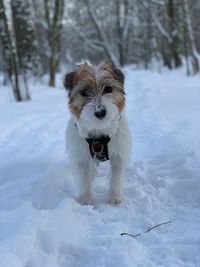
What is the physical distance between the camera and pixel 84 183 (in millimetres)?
4566

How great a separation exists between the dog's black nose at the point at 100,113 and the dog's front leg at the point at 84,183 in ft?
2.70

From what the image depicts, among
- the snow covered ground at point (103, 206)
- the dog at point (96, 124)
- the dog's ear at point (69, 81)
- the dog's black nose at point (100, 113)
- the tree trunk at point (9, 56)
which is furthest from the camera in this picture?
the tree trunk at point (9, 56)

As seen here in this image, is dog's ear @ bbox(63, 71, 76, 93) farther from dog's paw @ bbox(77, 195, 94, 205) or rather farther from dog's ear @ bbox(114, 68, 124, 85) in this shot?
dog's paw @ bbox(77, 195, 94, 205)

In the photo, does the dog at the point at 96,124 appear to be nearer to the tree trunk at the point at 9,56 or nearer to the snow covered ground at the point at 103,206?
the snow covered ground at the point at 103,206

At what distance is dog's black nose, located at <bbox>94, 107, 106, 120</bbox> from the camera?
395 cm

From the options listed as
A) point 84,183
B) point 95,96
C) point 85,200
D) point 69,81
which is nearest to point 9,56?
point 69,81

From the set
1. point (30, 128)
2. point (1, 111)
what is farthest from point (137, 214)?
point (1, 111)

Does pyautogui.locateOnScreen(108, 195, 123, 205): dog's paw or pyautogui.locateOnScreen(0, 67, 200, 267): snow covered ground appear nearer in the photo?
pyautogui.locateOnScreen(0, 67, 200, 267): snow covered ground

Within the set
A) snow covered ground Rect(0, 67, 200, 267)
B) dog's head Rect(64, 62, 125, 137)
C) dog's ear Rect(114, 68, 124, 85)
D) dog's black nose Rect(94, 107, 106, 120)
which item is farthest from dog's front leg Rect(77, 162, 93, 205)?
dog's ear Rect(114, 68, 124, 85)

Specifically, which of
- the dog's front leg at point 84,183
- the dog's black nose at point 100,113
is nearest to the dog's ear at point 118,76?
the dog's black nose at point 100,113

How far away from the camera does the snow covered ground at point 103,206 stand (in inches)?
126

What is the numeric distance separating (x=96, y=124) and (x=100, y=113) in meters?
0.18

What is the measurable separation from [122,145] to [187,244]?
4.91 ft

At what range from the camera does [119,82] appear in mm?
4336
